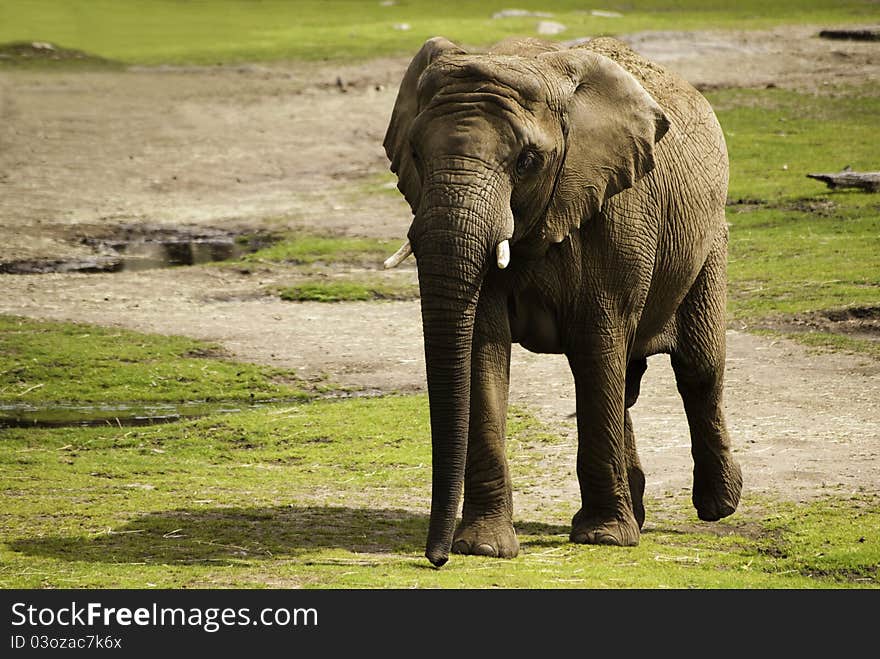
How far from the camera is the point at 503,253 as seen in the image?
23.9 feet

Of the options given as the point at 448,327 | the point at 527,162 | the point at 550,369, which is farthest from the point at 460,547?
the point at 550,369

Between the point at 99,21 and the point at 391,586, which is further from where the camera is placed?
the point at 99,21

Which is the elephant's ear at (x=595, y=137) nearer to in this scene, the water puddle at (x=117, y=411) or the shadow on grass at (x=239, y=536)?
the shadow on grass at (x=239, y=536)

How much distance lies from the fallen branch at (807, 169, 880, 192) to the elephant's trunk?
13751mm

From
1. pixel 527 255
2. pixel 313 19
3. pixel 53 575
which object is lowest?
pixel 313 19

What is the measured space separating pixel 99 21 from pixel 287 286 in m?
29.5

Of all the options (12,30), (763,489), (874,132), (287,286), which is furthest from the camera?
(12,30)

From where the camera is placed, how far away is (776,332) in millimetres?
14672

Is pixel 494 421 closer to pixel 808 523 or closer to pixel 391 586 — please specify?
pixel 391 586

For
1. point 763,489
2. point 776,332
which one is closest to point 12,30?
point 776,332

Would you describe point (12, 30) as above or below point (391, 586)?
below

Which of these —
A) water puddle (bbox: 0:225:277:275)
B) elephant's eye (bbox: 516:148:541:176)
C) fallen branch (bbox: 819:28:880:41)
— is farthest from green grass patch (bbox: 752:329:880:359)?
fallen branch (bbox: 819:28:880:41)

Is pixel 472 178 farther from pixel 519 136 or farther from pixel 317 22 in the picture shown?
pixel 317 22

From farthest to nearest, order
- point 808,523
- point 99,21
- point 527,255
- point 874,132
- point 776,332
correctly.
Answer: point 99,21 < point 874,132 < point 776,332 < point 808,523 < point 527,255
